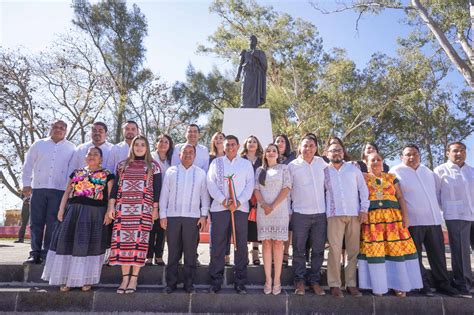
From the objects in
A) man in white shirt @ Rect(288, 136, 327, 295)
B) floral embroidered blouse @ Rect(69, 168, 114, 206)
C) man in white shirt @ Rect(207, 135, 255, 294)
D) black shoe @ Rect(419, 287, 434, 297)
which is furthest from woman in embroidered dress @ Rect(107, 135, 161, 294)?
black shoe @ Rect(419, 287, 434, 297)

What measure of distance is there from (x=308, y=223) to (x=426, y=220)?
1.32 meters

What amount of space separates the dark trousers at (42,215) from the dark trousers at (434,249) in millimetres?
4018

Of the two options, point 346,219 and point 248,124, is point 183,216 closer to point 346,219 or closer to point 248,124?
point 346,219

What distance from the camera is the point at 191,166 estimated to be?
3.55 meters

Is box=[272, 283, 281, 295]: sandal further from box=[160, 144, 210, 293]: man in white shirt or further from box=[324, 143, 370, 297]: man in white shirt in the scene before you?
box=[160, 144, 210, 293]: man in white shirt

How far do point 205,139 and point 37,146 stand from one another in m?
16.8

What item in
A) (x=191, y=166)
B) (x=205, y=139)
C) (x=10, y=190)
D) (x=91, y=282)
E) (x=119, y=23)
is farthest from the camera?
(x=205, y=139)

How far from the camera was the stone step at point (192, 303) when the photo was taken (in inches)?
125

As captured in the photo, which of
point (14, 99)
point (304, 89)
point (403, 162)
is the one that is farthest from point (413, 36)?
point (14, 99)

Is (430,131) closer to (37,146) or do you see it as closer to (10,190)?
(37,146)

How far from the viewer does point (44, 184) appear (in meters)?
3.75

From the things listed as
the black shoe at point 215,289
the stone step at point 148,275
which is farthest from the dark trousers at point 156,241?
the black shoe at point 215,289

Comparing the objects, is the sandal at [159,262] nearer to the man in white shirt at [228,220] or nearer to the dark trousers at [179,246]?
the dark trousers at [179,246]

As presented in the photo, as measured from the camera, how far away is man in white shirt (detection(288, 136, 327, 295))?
3330 millimetres
